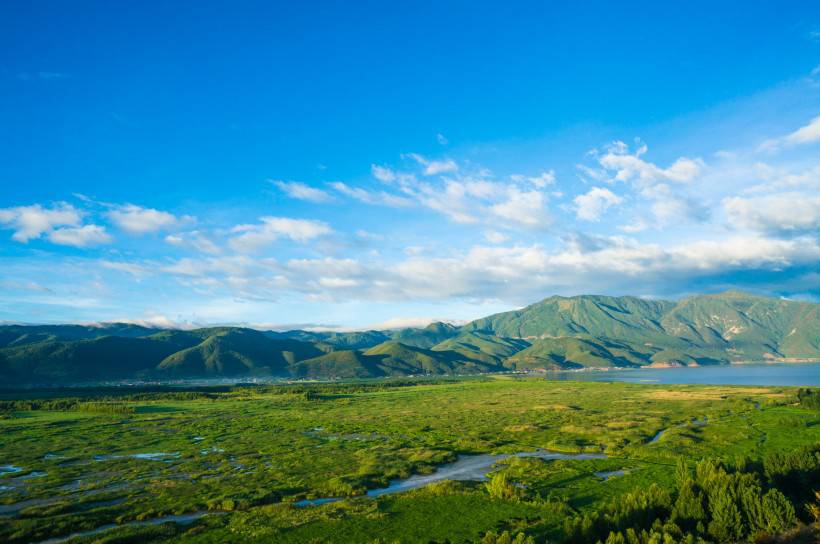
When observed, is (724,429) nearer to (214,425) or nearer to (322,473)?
(322,473)

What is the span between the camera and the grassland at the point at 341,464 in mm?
41562

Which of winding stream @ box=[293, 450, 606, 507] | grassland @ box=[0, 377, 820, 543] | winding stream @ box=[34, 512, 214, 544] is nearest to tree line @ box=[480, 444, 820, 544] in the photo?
grassland @ box=[0, 377, 820, 543]

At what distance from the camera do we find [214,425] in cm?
11081

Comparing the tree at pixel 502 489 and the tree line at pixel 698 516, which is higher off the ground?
the tree line at pixel 698 516

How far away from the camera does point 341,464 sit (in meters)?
65.8

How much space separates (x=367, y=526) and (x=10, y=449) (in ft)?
253

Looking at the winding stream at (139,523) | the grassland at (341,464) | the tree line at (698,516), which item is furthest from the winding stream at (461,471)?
the tree line at (698,516)

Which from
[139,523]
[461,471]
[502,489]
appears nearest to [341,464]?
[461,471]

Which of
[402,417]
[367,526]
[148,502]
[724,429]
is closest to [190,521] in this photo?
[148,502]

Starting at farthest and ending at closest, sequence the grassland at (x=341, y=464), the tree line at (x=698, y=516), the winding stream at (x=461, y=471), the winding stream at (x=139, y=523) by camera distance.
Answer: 1. the winding stream at (x=461, y=471)
2. the grassland at (x=341, y=464)
3. the winding stream at (x=139, y=523)
4. the tree line at (x=698, y=516)

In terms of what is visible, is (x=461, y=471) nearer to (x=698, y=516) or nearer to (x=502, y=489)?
(x=502, y=489)

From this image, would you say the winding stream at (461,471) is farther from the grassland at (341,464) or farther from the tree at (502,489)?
the tree at (502,489)

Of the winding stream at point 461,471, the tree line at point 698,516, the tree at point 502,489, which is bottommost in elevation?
the winding stream at point 461,471

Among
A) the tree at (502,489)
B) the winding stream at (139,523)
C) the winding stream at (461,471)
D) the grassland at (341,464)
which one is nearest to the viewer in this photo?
the winding stream at (139,523)
